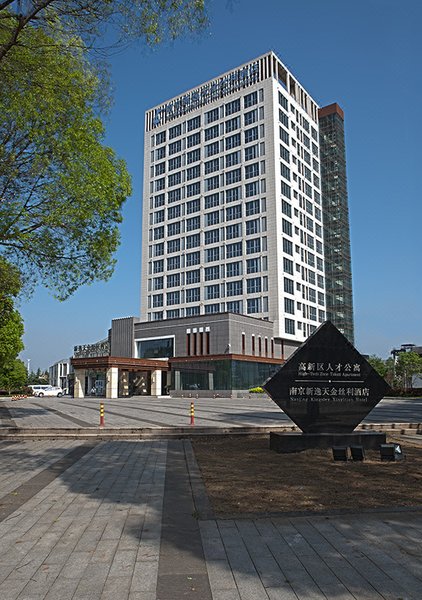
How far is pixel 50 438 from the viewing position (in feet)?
48.8

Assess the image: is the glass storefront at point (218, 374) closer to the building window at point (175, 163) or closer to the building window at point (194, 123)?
the building window at point (175, 163)

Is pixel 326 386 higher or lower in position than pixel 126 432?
higher

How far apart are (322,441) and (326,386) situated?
4.21 ft

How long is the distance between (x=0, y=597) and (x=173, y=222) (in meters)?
71.5

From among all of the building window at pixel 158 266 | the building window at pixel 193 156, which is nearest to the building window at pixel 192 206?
the building window at pixel 193 156

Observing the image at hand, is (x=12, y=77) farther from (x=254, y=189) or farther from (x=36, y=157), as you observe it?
(x=254, y=189)

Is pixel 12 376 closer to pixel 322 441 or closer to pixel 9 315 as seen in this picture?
pixel 9 315

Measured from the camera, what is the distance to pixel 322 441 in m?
11.3

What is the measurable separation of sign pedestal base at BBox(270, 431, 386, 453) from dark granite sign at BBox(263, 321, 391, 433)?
1.05 feet

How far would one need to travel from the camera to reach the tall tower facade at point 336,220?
259 feet

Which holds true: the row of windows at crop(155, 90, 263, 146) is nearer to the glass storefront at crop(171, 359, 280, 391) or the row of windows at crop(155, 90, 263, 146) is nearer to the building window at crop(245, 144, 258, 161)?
the building window at crop(245, 144, 258, 161)

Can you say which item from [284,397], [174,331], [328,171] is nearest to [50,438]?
[284,397]

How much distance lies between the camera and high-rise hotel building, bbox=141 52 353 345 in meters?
63.8

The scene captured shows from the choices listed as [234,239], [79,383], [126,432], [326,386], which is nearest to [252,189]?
[234,239]
